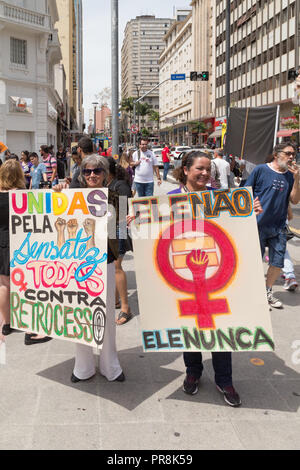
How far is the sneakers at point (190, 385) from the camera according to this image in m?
3.78

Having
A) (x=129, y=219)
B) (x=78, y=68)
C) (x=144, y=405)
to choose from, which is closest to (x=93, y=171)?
(x=129, y=219)

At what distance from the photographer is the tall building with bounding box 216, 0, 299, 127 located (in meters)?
45.6

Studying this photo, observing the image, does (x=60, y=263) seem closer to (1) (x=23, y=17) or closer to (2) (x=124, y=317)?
(2) (x=124, y=317)

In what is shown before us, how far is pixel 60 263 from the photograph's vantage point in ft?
12.6

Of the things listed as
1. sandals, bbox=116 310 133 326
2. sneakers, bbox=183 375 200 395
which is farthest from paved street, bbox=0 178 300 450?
sandals, bbox=116 310 133 326

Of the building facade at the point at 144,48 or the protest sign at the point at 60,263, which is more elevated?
the building facade at the point at 144,48

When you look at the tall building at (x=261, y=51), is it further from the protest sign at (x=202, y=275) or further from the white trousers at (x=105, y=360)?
the white trousers at (x=105, y=360)

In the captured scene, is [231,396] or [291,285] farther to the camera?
[291,285]

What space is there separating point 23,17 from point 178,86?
238ft

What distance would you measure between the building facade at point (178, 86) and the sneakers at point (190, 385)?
76.6m

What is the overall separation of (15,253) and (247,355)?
7.27 ft

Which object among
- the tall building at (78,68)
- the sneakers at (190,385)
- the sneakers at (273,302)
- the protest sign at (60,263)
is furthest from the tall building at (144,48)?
the sneakers at (190,385)

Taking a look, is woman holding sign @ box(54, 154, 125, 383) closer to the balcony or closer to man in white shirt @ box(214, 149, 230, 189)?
man in white shirt @ box(214, 149, 230, 189)
